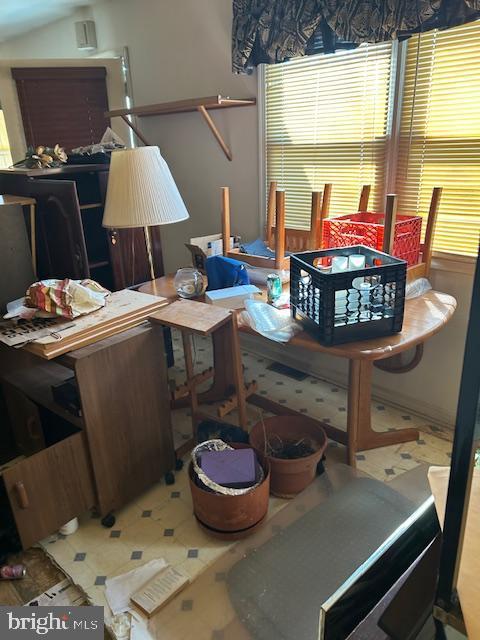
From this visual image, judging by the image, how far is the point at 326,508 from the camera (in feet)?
5.95

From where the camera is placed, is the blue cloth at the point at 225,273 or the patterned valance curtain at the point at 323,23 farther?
the blue cloth at the point at 225,273

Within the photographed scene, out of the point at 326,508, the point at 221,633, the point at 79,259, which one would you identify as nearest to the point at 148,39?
the point at 79,259

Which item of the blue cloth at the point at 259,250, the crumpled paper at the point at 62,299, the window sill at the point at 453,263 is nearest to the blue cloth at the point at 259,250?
the blue cloth at the point at 259,250

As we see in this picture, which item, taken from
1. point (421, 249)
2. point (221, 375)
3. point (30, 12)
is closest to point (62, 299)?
point (221, 375)

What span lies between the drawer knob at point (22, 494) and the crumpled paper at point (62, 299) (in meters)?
0.58

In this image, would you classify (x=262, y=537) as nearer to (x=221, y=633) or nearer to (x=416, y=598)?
(x=221, y=633)

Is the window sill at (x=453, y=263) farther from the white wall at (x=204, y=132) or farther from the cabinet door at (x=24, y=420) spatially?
the cabinet door at (x=24, y=420)

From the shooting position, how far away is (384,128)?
2.21 meters

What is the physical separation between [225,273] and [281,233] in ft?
1.04

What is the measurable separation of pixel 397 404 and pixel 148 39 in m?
2.82

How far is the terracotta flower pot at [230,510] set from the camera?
64.4 inches

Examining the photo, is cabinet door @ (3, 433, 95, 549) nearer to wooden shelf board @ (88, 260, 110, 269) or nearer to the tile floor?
the tile floor

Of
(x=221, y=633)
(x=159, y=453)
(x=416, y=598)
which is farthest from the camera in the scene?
(x=159, y=453)


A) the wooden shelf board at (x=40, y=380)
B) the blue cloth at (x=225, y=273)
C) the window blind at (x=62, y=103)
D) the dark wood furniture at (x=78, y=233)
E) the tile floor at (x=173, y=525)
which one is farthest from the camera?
the window blind at (x=62, y=103)
